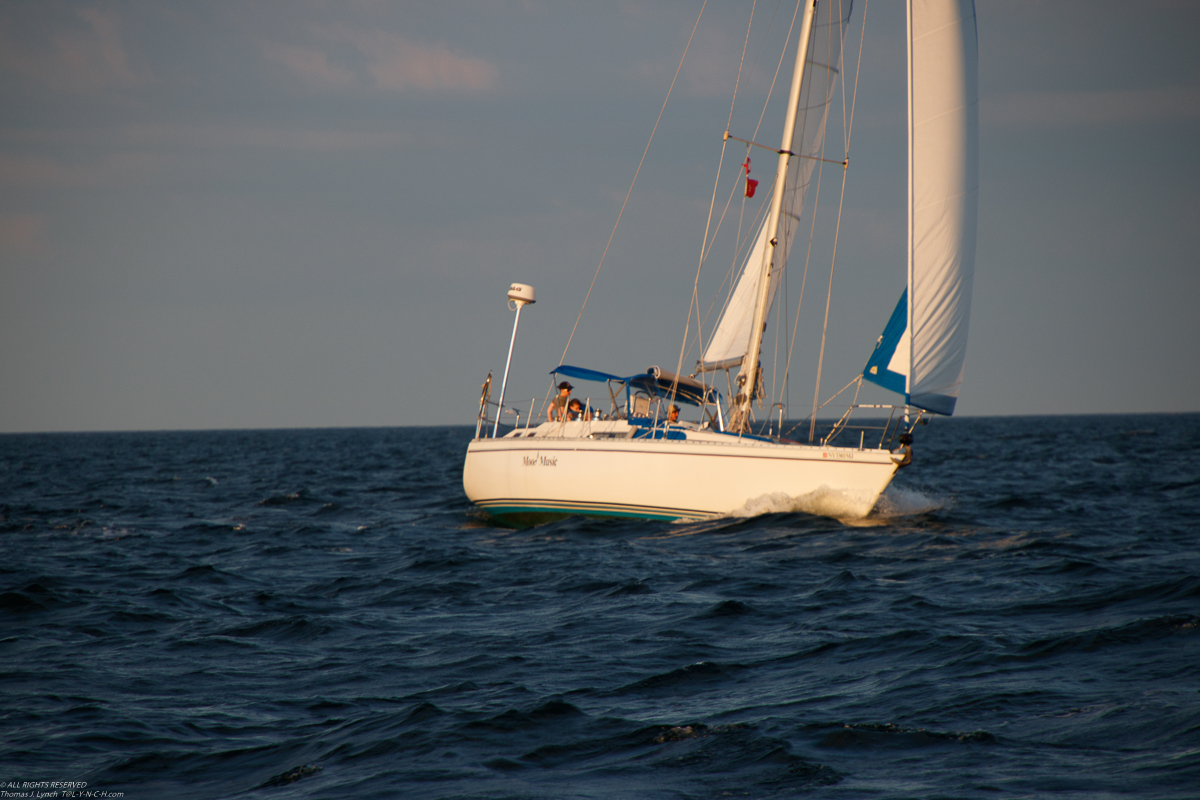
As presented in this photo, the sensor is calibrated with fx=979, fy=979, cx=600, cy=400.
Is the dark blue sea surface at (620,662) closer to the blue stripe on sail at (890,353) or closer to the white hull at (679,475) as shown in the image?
the white hull at (679,475)

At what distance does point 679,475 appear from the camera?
14.8 m

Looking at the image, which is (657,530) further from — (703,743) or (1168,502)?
(1168,502)

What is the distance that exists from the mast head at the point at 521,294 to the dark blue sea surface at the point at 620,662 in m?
4.82

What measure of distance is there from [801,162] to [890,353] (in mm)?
4930

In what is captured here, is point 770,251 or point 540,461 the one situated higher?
point 770,251

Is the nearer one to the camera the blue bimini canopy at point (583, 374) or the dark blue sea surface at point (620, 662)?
the dark blue sea surface at point (620, 662)

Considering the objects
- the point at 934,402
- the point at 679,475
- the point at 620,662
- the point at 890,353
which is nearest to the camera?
the point at 620,662

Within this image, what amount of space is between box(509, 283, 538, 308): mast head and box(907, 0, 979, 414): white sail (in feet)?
24.3

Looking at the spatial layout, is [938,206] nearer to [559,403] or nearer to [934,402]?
[934,402]

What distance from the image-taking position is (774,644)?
8.23 meters

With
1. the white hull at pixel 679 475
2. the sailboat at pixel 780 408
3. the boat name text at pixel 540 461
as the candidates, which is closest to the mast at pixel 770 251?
the sailboat at pixel 780 408

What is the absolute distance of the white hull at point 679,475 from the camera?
46.1 ft

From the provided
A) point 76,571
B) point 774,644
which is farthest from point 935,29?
point 76,571

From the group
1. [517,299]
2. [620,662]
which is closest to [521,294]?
[517,299]
